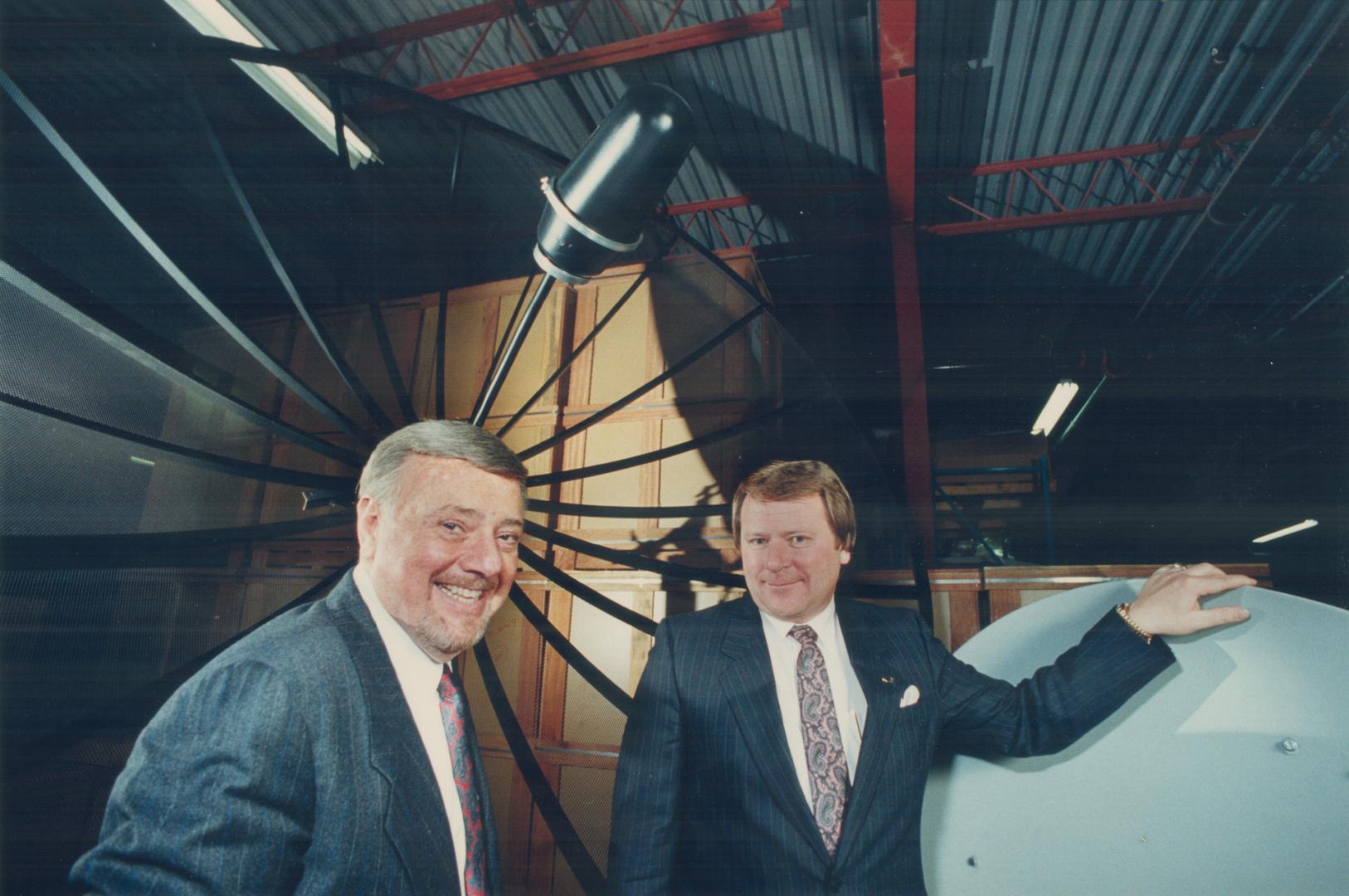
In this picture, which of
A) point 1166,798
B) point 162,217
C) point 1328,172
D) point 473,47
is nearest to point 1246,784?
point 1166,798

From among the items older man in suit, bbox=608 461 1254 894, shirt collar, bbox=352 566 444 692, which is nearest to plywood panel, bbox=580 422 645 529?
older man in suit, bbox=608 461 1254 894

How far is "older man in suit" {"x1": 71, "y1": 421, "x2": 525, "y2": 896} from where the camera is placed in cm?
108

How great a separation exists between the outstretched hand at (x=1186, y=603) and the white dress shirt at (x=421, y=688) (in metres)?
2.05

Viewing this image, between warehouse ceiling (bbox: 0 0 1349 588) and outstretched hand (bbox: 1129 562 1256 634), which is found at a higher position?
warehouse ceiling (bbox: 0 0 1349 588)

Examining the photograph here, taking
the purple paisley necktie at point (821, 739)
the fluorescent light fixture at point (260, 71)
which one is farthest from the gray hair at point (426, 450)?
the fluorescent light fixture at point (260, 71)

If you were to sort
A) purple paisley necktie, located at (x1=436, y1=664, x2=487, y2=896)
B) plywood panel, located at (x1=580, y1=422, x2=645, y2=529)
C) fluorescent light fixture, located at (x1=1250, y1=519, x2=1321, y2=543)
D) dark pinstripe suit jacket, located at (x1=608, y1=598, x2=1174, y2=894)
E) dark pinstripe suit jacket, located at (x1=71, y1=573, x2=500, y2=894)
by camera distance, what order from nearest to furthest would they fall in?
1. dark pinstripe suit jacket, located at (x1=71, y1=573, x2=500, y2=894)
2. purple paisley necktie, located at (x1=436, y1=664, x2=487, y2=896)
3. dark pinstripe suit jacket, located at (x1=608, y1=598, x2=1174, y2=894)
4. plywood panel, located at (x1=580, y1=422, x2=645, y2=529)
5. fluorescent light fixture, located at (x1=1250, y1=519, x2=1321, y2=543)

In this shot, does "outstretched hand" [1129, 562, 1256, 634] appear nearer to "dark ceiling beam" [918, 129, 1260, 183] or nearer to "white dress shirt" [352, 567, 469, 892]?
"white dress shirt" [352, 567, 469, 892]

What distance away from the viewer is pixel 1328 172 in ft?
21.1

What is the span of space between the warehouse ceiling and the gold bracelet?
10.6 ft

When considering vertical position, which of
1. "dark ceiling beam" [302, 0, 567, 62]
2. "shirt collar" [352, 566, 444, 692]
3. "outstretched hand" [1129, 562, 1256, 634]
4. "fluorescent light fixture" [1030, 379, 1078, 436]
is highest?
"dark ceiling beam" [302, 0, 567, 62]

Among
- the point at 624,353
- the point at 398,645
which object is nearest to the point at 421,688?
the point at 398,645

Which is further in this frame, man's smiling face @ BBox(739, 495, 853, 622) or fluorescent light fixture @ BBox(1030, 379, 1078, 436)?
fluorescent light fixture @ BBox(1030, 379, 1078, 436)

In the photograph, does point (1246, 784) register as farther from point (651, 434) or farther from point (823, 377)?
point (651, 434)

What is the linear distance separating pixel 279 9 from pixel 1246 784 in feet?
24.1
